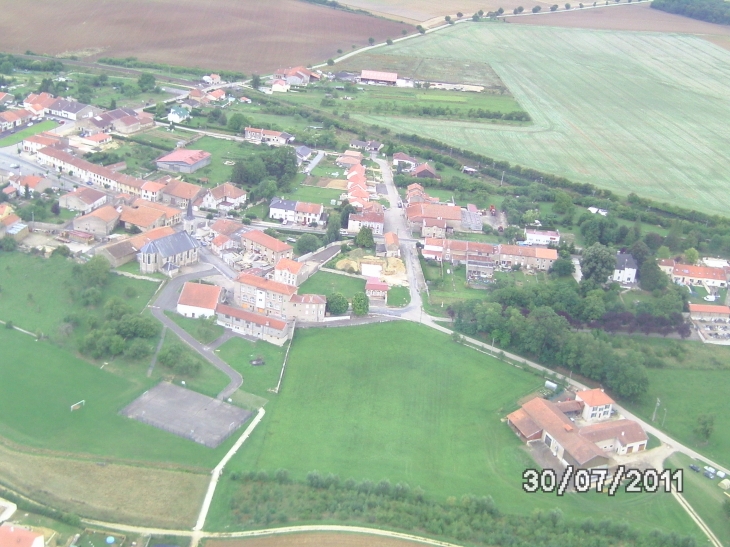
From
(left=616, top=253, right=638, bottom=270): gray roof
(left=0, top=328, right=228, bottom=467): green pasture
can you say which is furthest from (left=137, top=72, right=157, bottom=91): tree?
(left=616, top=253, right=638, bottom=270): gray roof

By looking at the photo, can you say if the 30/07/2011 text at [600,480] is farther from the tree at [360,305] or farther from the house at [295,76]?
the house at [295,76]

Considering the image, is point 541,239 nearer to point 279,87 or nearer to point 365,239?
point 365,239

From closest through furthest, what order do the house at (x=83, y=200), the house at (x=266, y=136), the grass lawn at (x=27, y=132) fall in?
the house at (x=83, y=200)
the grass lawn at (x=27, y=132)
the house at (x=266, y=136)

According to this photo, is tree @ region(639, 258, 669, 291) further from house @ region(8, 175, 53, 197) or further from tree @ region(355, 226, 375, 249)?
house @ region(8, 175, 53, 197)

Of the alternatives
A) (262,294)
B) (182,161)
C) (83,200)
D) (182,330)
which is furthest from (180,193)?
(182,330)

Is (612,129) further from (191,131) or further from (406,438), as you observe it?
(406,438)

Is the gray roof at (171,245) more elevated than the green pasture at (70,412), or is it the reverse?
the gray roof at (171,245)

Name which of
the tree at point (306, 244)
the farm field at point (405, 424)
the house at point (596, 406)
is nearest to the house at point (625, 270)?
the farm field at point (405, 424)

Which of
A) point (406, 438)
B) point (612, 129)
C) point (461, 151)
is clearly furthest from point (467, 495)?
point (612, 129)
